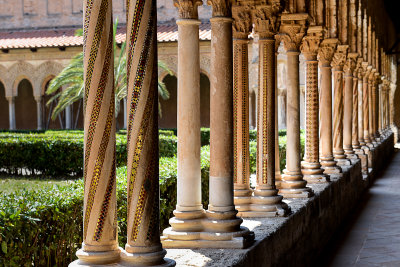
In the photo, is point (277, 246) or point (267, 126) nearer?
point (277, 246)

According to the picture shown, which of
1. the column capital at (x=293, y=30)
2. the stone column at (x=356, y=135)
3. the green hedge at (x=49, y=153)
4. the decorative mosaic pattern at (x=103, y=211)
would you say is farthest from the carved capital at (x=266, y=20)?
the green hedge at (x=49, y=153)

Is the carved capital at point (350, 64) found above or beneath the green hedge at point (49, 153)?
above

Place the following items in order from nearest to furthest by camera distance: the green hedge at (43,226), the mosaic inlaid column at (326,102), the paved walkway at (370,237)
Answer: the green hedge at (43,226) → the paved walkway at (370,237) → the mosaic inlaid column at (326,102)

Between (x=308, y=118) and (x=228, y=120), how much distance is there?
4.31 meters

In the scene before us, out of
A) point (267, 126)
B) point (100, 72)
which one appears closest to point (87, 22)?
point (100, 72)

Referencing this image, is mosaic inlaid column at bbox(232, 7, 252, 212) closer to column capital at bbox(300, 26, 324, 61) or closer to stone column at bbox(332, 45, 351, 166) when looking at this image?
column capital at bbox(300, 26, 324, 61)

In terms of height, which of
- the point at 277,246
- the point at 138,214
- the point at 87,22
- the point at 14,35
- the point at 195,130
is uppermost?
the point at 14,35

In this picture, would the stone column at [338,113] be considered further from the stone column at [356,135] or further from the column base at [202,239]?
the column base at [202,239]

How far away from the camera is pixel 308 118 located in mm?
8758

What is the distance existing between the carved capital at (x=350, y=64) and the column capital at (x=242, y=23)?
7.31m

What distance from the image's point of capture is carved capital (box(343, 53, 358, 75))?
12.8 meters

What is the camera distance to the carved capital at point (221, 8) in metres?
4.62

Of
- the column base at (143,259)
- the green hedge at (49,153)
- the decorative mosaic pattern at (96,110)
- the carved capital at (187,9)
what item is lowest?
the green hedge at (49,153)

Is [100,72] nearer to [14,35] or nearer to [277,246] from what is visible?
[277,246]
